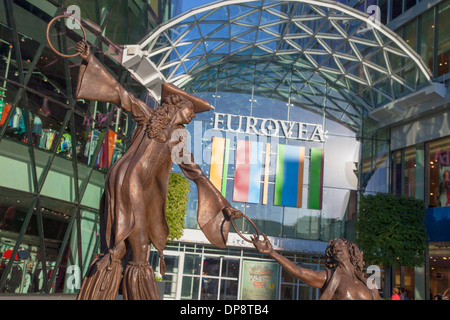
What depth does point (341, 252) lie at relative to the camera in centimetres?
358

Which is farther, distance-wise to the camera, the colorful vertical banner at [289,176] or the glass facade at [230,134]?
the colorful vertical banner at [289,176]

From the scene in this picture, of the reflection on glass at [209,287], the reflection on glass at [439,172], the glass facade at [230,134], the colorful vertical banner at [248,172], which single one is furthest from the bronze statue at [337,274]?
the reflection on glass at [209,287]

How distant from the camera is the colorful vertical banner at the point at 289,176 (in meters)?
22.2

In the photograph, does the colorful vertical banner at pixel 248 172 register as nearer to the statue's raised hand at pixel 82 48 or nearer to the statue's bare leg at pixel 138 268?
the statue's bare leg at pixel 138 268

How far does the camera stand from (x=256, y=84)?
936 inches

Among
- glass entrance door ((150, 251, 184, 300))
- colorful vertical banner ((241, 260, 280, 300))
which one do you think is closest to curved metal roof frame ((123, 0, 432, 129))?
glass entrance door ((150, 251, 184, 300))

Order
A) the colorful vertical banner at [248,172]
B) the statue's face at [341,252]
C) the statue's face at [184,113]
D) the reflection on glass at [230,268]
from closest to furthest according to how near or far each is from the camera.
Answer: the statue's face at [341,252], the statue's face at [184,113], the reflection on glass at [230,268], the colorful vertical banner at [248,172]

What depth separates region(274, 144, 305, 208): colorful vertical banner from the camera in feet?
72.7

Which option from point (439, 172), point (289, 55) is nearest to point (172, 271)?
point (289, 55)

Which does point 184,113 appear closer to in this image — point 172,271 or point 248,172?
point 248,172

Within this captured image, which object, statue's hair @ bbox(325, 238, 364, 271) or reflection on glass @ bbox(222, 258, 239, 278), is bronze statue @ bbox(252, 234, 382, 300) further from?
reflection on glass @ bbox(222, 258, 239, 278)
